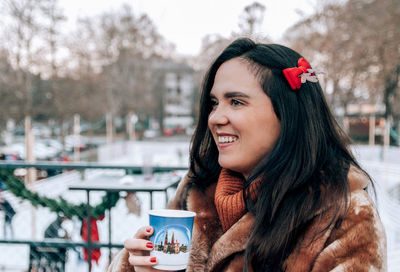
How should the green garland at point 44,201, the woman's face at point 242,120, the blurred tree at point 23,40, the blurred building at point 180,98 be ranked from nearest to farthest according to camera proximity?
the woman's face at point 242,120, the green garland at point 44,201, the blurred tree at point 23,40, the blurred building at point 180,98

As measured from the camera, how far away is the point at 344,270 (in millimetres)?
1023

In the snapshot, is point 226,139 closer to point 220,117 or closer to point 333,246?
point 220,117

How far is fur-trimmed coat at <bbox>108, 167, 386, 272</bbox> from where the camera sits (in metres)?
1.04

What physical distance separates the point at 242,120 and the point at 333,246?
515 millimetres

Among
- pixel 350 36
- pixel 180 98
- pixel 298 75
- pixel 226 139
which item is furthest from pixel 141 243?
pixel 180 98

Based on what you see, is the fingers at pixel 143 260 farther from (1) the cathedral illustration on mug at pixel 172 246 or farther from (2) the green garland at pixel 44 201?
(2) the green garland at pixel 44 201

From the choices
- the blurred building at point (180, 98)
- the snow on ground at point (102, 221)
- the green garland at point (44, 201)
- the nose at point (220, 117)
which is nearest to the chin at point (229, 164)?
the nose at point (220, 117)

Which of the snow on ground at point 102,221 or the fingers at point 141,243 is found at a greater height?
the fingers at point 141,243

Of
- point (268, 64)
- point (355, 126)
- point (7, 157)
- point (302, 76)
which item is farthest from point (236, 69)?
point (355, 126)

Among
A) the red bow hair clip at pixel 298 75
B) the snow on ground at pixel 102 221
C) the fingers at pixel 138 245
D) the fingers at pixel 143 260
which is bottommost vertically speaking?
the snow on ground at pixel 102 221

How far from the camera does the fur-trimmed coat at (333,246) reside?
1.04 m

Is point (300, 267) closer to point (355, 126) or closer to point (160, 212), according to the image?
point (160, 212)

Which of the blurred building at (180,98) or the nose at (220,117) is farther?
the blurred building at (180,98)

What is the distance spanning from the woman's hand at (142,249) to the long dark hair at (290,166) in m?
0.33
